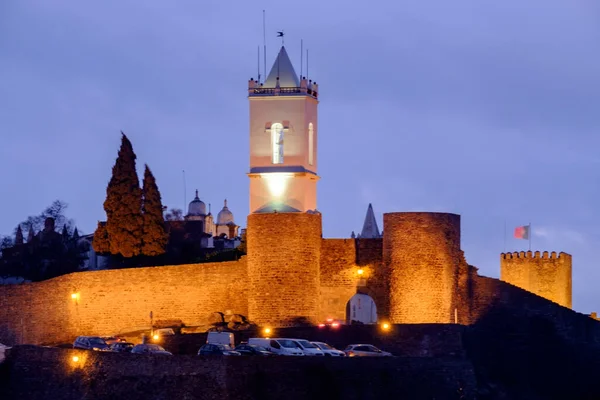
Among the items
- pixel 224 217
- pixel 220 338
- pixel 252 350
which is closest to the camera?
pixel 252 350

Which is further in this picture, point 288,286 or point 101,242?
point 101,242

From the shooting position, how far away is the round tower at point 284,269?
223 feet

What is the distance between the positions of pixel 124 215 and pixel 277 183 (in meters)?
7.70

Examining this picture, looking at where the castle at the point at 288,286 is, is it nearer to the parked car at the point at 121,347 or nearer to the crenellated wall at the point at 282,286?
the crenellated wall at the point at 282,286

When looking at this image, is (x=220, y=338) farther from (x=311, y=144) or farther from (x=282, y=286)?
(x=311, y=144)

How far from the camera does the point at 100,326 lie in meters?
70.6

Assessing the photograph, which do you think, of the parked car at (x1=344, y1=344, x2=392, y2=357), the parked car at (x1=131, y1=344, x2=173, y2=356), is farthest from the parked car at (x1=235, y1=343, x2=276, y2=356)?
the parked car at (x1=344, y1=344, x2=392, y2=357)

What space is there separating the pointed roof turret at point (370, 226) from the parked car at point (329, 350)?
134 feet

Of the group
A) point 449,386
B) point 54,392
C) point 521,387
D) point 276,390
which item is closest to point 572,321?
point 521,387

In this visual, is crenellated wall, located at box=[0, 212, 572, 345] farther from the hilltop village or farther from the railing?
the railing

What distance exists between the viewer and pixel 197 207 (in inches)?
4557

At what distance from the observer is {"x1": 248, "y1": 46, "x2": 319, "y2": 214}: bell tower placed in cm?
7312

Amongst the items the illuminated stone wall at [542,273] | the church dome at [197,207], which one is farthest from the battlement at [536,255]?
the church dome at [197,207]

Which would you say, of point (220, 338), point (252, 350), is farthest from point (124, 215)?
point (252, 350)
